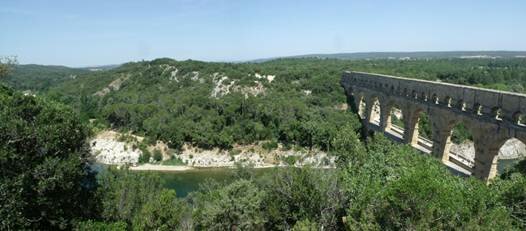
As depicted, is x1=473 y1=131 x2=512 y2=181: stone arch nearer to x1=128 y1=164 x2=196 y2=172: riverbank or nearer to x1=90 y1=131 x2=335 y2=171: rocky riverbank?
x1=90 y1=131 x2=335 y2=171: rocky riverbank

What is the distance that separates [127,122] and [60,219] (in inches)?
1817

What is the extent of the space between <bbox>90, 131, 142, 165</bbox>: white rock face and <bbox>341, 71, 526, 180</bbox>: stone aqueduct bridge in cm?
3049

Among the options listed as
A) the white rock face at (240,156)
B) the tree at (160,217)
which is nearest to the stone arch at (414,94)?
the white rock face at (240,156)

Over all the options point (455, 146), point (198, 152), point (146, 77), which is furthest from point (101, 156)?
point (455, 146)

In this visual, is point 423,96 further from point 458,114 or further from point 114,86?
point 114,86

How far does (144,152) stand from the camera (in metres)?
50.6

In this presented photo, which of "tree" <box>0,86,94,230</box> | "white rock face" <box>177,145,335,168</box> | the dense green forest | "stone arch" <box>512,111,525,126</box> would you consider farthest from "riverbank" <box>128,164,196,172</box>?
"stone arch" <box>512,111,525,126</box>

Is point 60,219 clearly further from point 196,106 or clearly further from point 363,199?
point 196,106

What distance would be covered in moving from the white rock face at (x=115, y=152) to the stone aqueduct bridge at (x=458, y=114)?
30.5 meters

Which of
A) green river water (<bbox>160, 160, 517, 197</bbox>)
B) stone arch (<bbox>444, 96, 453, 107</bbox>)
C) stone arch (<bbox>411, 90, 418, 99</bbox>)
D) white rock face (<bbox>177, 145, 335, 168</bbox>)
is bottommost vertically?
green river water (<bbox>160, 160, 517, 197</bbox>)

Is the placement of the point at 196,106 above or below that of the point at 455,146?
above

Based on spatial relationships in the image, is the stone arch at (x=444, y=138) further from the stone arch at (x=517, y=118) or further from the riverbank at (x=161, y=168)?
the riverbank at (x=161, y=168)

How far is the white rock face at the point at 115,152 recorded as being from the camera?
166ft

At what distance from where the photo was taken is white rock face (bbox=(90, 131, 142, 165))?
50.7 m
